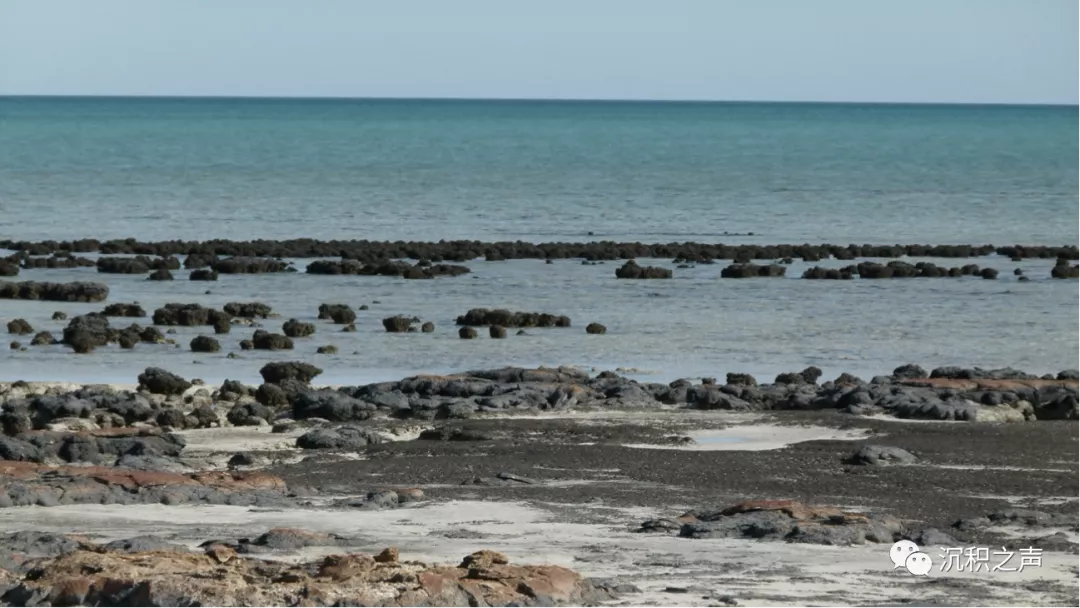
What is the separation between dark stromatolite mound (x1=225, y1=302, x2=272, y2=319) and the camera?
1410 inches

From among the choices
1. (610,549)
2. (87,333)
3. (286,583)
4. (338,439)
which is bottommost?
(87,333)

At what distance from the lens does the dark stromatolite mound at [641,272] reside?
46000 mm

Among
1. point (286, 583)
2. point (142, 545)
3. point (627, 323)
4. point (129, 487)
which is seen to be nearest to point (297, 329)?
point (627, 323)

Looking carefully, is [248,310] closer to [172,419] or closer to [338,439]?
[172,419]

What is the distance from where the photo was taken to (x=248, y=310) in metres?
36.0

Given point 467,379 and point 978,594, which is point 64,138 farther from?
point 978,594

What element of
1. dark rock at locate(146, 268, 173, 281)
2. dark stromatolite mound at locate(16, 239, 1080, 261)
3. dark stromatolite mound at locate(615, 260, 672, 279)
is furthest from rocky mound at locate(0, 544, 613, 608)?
dark stromatolite mound at locate(16, 239, 1080, 261)

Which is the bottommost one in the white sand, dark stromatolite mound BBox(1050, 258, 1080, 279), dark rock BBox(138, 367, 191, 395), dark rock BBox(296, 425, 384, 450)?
dark stromatolite mound BBox(1050, 258, 1080, 279)

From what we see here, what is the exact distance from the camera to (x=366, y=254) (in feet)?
167

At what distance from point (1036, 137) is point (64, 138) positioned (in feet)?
317

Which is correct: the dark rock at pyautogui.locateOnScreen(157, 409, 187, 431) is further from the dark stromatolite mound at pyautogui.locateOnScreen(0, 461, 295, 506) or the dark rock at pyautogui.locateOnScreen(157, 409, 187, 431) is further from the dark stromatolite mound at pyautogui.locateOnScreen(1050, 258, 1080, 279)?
the dark stromatolite mound at pyautogui.locateOnScreen(1050, 258, 1080, 279)

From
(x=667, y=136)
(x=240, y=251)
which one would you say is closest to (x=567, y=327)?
(x=240, y=251)

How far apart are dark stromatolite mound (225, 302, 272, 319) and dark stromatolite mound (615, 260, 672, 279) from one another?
40.9 ft

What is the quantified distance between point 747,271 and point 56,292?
57.1ft
